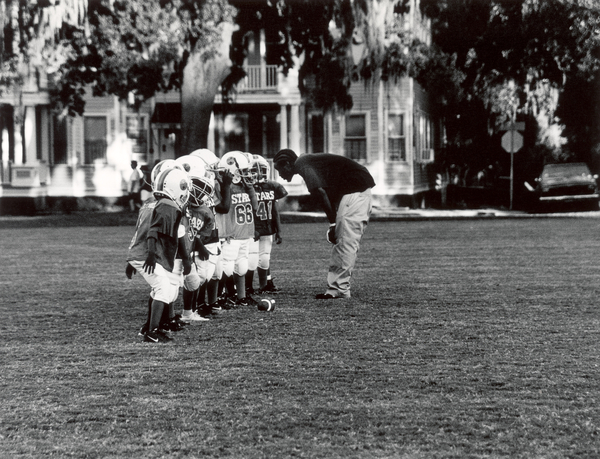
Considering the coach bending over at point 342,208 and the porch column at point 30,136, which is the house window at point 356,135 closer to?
the porch column at point 30,136

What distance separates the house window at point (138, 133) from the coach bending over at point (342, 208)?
2835 cm

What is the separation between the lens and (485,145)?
168 ft

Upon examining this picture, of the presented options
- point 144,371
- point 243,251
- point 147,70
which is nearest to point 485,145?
point 147,70

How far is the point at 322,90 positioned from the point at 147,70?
485 cm

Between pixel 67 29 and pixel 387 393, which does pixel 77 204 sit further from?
pixel 387 393

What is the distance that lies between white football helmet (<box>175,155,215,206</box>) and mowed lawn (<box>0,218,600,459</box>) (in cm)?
117

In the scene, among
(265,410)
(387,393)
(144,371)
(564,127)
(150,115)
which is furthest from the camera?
(564,127)

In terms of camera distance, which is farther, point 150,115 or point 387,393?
point 150,115

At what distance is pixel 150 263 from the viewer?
969 centimetres

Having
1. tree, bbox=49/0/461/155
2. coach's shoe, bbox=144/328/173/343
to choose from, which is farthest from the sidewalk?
coach's shoe, bbox=144/328/173/343

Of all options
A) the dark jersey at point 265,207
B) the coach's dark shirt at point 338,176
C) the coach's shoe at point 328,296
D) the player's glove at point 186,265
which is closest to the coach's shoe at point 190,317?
the player's glove at point 186,265

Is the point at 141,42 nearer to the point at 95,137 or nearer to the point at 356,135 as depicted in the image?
the point at 95,137

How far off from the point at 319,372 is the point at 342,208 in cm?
518

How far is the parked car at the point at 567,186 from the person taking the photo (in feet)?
A: 123
